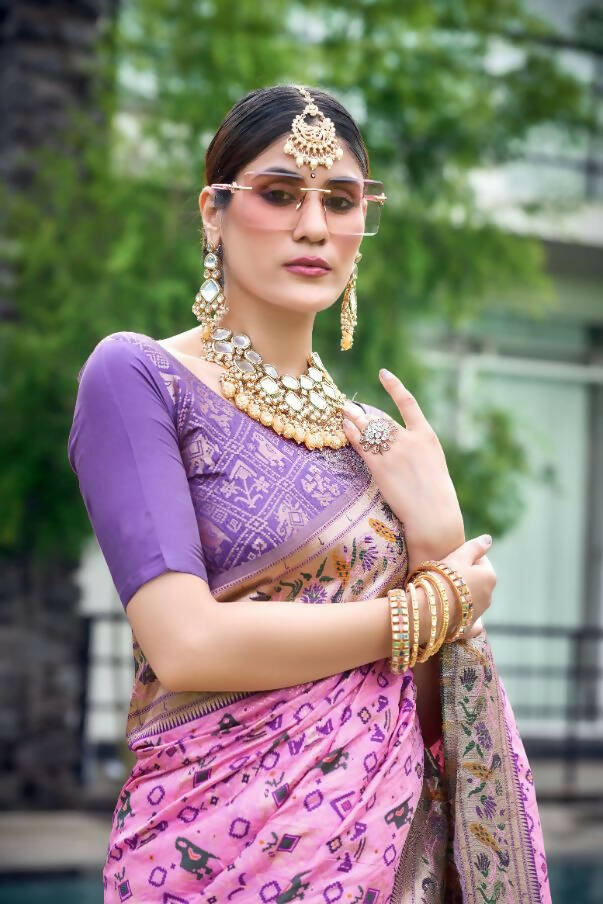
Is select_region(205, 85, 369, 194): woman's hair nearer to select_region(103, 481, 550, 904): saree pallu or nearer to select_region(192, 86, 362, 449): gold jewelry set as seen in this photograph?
select_region(192, 86, 362, 449): gold jewelry set

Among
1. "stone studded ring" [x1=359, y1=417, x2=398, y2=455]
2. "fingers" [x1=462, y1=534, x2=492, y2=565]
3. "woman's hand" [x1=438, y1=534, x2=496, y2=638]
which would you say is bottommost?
"woman's hand" [x1=438, y1=534, x2=496, y2=638]

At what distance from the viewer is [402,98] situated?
214 inches

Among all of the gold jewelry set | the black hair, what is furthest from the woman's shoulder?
the black hair

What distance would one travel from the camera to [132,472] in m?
1.60

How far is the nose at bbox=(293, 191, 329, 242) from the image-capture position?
174 cm

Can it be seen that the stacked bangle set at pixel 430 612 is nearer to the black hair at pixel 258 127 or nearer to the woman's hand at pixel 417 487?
the woman's hand at pixel 417 487

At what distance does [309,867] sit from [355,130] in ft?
3.31

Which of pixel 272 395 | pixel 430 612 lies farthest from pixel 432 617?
pixel 272 395

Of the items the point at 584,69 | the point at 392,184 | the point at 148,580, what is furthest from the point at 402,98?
the point at 148,580

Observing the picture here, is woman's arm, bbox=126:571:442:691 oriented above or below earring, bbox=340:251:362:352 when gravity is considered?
below

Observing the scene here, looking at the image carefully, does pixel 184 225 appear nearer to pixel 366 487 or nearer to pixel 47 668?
pixel 47 668

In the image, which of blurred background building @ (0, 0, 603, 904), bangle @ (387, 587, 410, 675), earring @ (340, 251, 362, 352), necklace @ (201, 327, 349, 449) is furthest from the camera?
blurred background building @ (0, 0, 603, 904)

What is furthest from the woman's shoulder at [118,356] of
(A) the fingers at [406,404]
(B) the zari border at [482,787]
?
(B) the zari border at [482,787]

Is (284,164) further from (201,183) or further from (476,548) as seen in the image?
(201,183)
